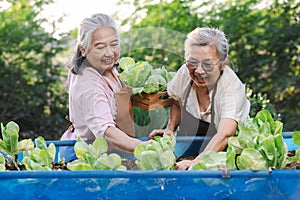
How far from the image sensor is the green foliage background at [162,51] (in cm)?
531

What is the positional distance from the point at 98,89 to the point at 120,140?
0.84 ft

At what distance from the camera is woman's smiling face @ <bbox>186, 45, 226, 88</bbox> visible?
2617 millimetres

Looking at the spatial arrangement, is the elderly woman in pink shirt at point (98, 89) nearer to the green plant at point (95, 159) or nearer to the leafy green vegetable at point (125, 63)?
the leafy green vegetable at point (125, 63)

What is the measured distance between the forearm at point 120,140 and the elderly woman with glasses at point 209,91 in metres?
0.24

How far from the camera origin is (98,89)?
272 cm

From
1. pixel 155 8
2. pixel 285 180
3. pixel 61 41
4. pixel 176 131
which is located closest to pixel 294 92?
pixel 155 8

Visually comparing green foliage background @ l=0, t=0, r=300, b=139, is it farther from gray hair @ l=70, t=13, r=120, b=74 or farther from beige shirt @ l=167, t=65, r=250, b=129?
gray hair @ l=70, t=13, r=120, b=74

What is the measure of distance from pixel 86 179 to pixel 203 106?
0.93 meters

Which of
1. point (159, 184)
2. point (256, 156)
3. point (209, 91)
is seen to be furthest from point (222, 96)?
point (159, 184)

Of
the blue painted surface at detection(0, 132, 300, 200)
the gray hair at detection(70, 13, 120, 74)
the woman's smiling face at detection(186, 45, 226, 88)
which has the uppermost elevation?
the gray hair at detection(70, 13, 120, 74)

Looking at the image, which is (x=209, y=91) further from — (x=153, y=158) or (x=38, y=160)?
(x=38, y=160)

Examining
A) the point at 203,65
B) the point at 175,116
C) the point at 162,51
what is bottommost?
the point at 162,51

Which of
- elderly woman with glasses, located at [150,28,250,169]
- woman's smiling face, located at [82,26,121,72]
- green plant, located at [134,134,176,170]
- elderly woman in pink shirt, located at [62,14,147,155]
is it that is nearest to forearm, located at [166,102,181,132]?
elderly woman with glasses, located at [150,28,250,169]

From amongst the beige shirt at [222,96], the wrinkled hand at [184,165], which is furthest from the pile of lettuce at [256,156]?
the beige shirt at [222,96]
